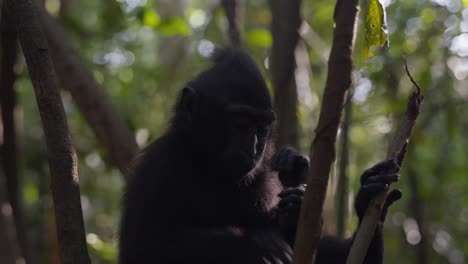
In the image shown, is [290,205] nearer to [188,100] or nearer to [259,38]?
[188,100]

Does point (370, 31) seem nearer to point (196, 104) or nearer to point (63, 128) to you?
point (63, 128)

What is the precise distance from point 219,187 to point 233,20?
2260mm

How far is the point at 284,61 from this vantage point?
669cm

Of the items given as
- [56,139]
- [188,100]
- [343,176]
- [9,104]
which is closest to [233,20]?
[343,176]

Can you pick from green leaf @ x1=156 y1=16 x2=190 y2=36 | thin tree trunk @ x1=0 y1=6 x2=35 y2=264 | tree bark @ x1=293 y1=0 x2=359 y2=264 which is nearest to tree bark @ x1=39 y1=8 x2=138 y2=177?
thin tree trunk @ x1=0 y1=6 x2=35 y2=264

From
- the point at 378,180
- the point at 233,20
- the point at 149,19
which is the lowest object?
the point at 378,180

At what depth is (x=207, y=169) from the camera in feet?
16.5

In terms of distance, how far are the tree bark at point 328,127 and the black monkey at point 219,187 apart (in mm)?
1395

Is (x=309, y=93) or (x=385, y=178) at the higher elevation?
(x=309, y=93)

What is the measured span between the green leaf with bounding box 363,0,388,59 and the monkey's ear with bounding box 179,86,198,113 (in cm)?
181

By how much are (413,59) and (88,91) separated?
404 cm

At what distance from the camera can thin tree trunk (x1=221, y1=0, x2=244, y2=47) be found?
6.75 m

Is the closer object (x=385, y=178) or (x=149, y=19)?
(x=385, y=178)

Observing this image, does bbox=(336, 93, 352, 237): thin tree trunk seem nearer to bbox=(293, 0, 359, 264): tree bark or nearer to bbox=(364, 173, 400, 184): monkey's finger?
bbox=(364, 173, 400, 184): monkey's finger
